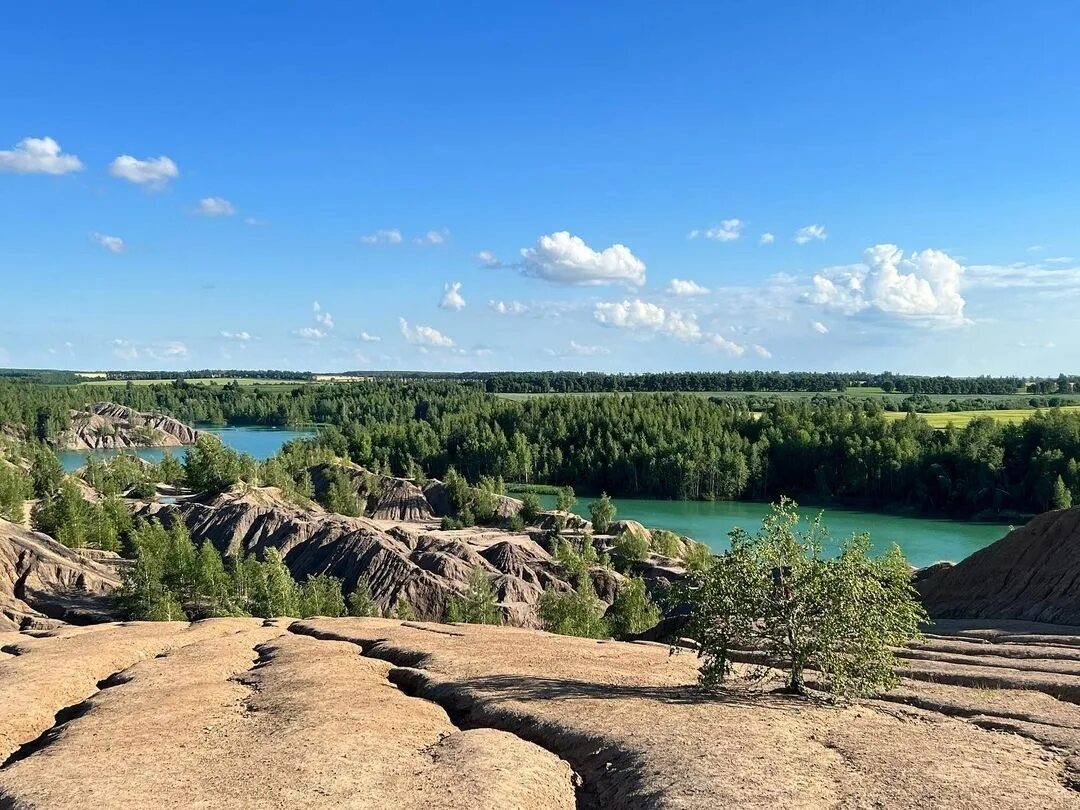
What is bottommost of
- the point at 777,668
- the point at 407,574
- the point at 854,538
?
the point at 407,574

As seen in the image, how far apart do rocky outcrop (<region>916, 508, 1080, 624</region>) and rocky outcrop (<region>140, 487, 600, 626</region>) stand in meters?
33.1

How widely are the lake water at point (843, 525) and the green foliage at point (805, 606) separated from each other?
7304 centimetres

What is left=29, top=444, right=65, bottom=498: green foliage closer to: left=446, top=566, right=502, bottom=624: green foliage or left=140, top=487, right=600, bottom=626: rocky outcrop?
left=140, top=487, right=600, bottom=626: rocky outcrop

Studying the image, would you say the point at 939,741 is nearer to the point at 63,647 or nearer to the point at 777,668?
the point at 777,668

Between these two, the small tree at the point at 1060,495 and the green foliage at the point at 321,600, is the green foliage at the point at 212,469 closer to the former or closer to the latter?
the green foliage at the point at 321,600

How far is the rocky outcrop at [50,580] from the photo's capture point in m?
64.6

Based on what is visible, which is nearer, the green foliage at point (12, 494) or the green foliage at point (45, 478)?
the green foliage at point (12, 494)

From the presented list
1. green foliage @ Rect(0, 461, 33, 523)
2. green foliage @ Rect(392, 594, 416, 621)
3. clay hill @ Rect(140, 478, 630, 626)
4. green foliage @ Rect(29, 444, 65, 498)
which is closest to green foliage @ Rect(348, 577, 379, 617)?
clay hill @ Rect(140, 478, 630, 626)

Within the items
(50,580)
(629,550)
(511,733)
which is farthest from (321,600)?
(511,733)

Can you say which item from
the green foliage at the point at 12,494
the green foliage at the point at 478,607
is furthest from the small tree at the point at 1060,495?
the green foliage at the point at 12,494

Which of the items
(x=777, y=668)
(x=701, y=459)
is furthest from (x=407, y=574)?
(x=701, y=459)

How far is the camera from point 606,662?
32.8 metres

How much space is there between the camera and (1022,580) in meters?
48.3

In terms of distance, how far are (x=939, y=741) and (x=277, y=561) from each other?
57584 mm
